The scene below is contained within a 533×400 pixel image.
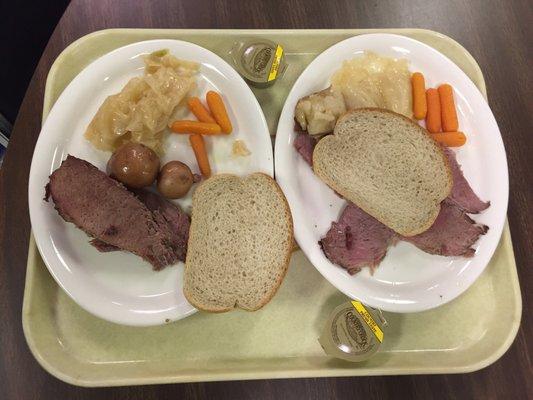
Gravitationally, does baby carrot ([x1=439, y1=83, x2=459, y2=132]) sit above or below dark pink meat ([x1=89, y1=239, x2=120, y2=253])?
above

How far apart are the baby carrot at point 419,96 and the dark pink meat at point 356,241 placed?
66 cm

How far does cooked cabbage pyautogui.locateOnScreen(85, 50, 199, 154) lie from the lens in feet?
7.20

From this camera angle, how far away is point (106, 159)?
2271mm

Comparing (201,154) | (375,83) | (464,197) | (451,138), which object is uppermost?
(375,83)

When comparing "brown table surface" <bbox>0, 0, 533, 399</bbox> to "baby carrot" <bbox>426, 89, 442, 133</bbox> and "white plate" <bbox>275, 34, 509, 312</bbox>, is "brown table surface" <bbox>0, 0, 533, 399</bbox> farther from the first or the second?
"baby carrot" <bbox>426, 89, 442, 133</bbox>

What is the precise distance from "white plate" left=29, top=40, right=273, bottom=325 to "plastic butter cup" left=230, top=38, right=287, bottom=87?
0.30 feet

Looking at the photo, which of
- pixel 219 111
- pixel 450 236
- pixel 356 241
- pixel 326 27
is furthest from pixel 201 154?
pixel 450 236

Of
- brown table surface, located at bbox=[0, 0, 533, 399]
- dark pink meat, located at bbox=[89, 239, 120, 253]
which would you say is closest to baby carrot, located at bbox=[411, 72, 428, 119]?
brown table surface, located at bbox=[0, 0, 533, 399]

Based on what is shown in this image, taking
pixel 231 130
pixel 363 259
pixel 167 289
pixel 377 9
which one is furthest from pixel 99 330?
pixel 377 9

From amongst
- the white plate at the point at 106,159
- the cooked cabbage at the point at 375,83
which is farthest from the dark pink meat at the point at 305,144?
the cooked cabbage at the point at 375,83

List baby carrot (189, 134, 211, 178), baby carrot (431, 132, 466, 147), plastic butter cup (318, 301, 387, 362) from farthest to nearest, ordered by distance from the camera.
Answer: baby carrot (431, 132, 466, 147) < baby carrot (189, 134, 211, 178) < plastic butter cup (318, 301, 387, 362)

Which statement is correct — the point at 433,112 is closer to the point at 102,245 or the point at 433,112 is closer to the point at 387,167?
the point at 387,167

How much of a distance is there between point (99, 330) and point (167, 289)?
17.0 inches

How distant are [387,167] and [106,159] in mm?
1514
